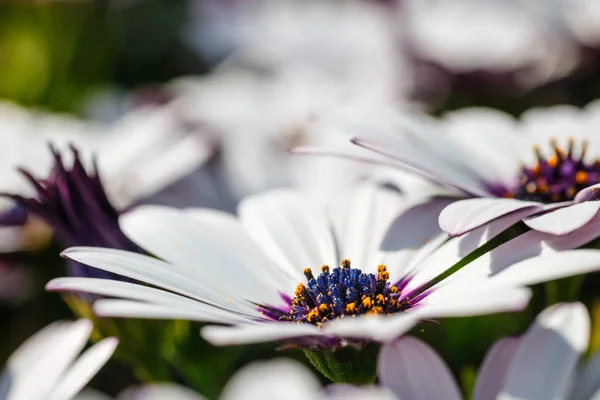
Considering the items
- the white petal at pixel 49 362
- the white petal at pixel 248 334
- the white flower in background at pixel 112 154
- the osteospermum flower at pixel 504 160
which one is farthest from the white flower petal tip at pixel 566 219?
the white flower in background at pixel 112 154

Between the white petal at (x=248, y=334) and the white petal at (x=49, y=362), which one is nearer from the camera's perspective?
the white petal at (x=248, y=334)

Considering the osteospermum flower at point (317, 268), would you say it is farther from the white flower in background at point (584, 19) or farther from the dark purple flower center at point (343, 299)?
the white flower in background at point (584, 19)

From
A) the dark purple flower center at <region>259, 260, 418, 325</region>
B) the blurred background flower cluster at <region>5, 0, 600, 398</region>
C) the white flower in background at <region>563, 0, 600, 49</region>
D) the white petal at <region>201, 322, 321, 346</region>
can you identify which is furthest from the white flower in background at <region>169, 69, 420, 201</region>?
the white flower in background at <region>563, 0, 600, 49</region>

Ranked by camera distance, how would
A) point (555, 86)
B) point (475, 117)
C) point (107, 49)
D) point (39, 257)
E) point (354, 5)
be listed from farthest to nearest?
point (354, 5) → point (107, 49) → point (555, 86) → point (39, 257) → point (475, 117)

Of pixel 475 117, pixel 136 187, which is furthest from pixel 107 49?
pixel 475 117

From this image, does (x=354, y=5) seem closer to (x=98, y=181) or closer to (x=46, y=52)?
(x=46, y=52)

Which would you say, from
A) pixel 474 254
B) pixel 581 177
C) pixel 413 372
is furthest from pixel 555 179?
pixel 413 372

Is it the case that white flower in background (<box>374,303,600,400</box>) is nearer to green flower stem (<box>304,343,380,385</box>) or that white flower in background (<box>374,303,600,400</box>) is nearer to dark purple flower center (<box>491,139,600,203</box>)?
green flower stem (<box>304,343,380,385</box>)
